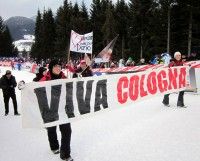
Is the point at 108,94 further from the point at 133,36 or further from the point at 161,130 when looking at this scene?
the point at 133,36

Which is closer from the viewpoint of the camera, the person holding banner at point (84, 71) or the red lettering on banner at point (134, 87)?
the person holding banner at point (84, 71)

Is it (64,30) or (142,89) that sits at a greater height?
(64,30)

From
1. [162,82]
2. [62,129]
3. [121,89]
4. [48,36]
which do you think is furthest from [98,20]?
[62,129]

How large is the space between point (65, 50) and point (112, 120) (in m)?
62.6

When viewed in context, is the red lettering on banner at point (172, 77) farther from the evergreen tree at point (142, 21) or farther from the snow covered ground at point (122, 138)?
the evergreen tree at point (142, 21)

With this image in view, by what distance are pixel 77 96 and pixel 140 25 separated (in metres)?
41.9

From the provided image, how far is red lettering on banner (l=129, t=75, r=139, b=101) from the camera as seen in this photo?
9820mm

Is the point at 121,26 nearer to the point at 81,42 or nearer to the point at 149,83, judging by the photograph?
the point at 81,42

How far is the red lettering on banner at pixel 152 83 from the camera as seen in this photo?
10977 mm

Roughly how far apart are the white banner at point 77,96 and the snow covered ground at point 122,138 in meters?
0.68

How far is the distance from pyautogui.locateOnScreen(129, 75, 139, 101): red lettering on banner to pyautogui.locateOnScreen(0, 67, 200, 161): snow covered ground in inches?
29.4

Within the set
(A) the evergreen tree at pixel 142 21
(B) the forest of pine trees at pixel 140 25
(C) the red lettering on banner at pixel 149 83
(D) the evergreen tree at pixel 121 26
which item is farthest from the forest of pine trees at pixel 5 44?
(C) the red lettering on banner at pixel 149 83

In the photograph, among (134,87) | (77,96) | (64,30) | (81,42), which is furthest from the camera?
(64,30)

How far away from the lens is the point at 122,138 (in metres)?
8.72
